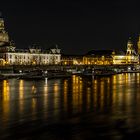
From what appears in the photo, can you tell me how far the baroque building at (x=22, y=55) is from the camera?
4894 inches

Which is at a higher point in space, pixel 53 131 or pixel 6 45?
pixel 6 45

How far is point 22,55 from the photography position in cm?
12988

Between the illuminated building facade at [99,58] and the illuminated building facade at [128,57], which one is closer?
the illuminated building facade at [99,58]

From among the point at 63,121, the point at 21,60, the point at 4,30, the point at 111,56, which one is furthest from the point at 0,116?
the point at 111,56

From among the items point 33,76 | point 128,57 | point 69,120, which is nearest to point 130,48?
point 128,57

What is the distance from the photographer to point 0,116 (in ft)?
74.8

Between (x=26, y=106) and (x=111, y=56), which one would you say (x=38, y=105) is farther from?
(x=111, y=56)

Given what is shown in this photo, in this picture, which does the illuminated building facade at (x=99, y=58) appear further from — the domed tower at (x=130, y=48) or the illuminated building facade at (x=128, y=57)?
the domed tower at (x=130, y=48)

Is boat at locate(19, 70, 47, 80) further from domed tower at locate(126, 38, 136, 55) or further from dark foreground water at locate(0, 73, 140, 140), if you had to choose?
domed tower at locate(126, 38, 136, 55)

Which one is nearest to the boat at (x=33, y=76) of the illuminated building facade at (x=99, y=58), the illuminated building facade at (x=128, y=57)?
the illuminated building facade at (x=99, y=58)

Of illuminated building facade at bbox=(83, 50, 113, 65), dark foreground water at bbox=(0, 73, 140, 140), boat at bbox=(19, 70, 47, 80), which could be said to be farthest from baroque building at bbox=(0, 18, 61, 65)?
dark foreground water at bbox=(0, 73, 140, 140)

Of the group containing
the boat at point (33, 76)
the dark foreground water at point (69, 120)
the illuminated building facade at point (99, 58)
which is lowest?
the dark foreground water at point (69, 120)

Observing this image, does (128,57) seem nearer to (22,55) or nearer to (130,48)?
(130,48)

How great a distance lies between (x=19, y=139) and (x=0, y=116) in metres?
6.18
